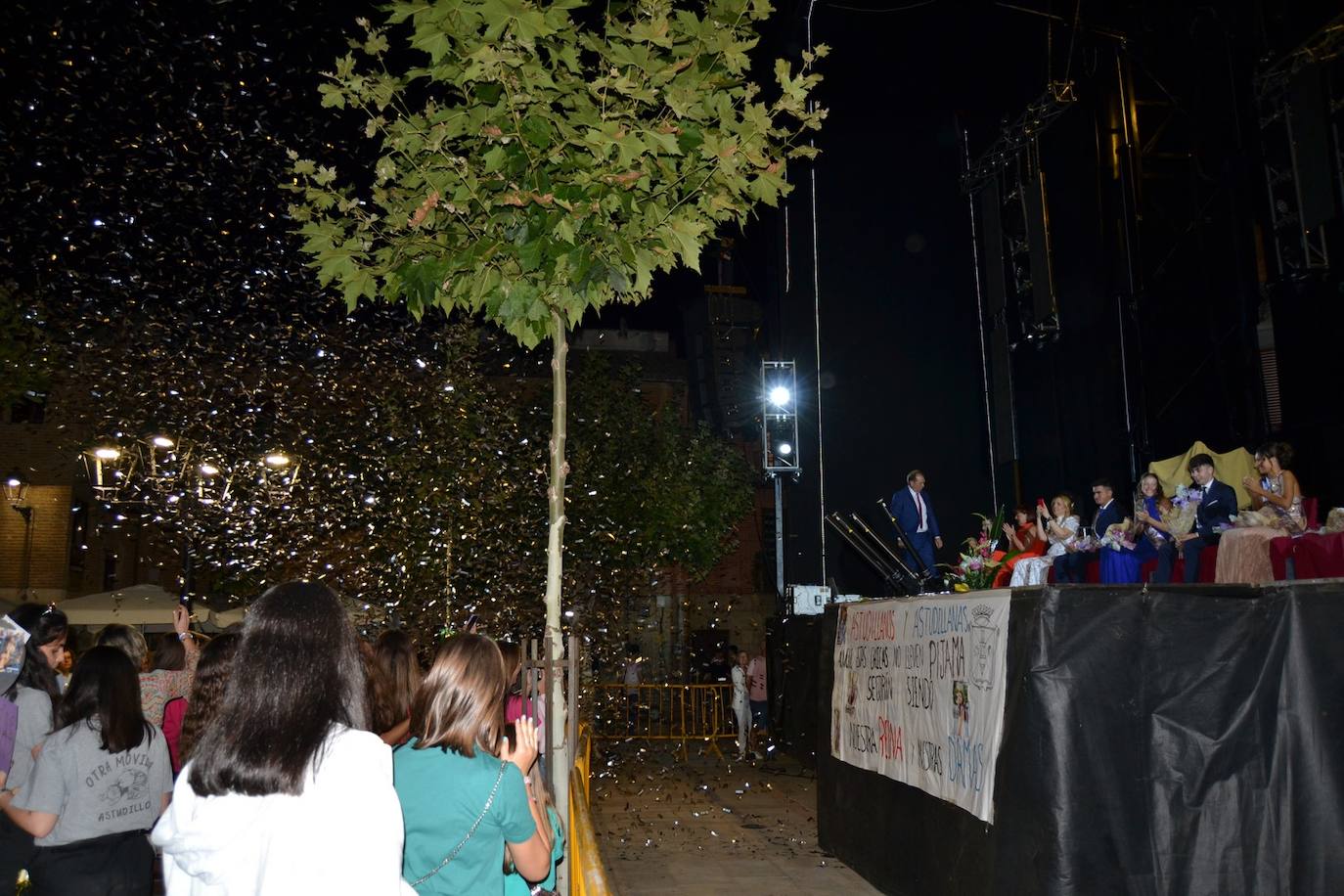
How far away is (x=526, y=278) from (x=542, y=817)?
205 centimetres

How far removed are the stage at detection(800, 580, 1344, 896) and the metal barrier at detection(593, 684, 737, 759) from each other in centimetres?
1323

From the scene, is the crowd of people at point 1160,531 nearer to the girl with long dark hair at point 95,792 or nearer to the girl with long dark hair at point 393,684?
the girl with long dark hair at point 393,684

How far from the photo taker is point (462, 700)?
2.95 m

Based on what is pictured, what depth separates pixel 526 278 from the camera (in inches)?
160

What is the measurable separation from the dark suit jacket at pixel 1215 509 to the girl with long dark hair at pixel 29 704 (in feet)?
30.2

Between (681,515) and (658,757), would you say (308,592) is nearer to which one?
(658,757)

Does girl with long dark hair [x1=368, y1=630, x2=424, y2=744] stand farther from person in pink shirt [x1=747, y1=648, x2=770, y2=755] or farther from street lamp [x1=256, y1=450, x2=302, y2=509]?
person in pink shirt [x1=747, y1=648, x2=770, y2=755]

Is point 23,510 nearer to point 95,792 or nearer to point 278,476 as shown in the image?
point 278,476

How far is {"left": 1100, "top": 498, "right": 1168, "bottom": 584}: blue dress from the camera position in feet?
33.7

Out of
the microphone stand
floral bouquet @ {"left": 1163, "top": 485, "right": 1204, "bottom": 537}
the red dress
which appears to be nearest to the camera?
floral bouquet @ {"left": 1163, "top": 485, "right": 1204, "bottom": 537}

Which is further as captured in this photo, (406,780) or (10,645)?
(10,645)

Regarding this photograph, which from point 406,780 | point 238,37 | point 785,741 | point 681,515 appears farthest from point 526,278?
point 681,515

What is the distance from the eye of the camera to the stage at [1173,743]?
4.55m

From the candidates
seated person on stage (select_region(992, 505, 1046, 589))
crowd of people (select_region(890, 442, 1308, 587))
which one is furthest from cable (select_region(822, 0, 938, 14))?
seated person on stage (select_region(992, 505, 1046, 589))
